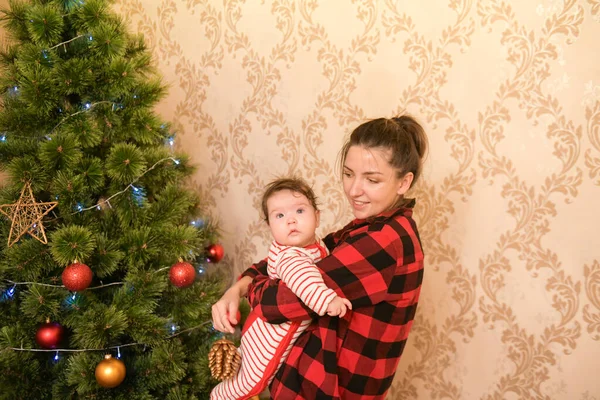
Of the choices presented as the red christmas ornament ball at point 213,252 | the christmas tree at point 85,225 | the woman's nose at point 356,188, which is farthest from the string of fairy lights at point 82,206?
the woman's nose at point 356,188

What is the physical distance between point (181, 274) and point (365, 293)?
709 mm

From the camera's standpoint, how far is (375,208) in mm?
1284

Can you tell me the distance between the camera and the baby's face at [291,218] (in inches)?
48.9

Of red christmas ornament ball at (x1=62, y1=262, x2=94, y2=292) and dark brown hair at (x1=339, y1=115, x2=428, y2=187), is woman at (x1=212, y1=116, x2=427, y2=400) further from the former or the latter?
red christmas ornament ball at (x1=62, y1=262, x2=94, y2=292)

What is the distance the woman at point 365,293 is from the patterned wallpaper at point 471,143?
0.51 m

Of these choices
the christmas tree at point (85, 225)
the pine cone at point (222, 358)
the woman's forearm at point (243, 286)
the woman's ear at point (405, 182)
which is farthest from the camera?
the christmas tree at point (85, 225)

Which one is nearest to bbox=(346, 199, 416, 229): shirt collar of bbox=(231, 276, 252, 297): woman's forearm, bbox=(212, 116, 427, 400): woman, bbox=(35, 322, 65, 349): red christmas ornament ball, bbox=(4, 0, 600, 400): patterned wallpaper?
bbox=(212, 116, 427, 400): woman

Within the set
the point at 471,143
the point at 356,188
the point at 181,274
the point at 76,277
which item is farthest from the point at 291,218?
the point at 471,143

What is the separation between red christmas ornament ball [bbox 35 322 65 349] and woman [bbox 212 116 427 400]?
0.59 m

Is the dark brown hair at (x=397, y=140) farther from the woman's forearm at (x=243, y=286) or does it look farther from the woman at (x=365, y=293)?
the woman's forearm at (x=243, y=286)

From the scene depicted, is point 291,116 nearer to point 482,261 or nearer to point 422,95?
point 422,95

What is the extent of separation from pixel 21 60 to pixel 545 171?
1719 millimetres

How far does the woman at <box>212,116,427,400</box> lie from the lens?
1103 mm

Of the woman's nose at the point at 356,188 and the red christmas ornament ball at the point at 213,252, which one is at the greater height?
the red christmas ornament ball at the point at 213,252
